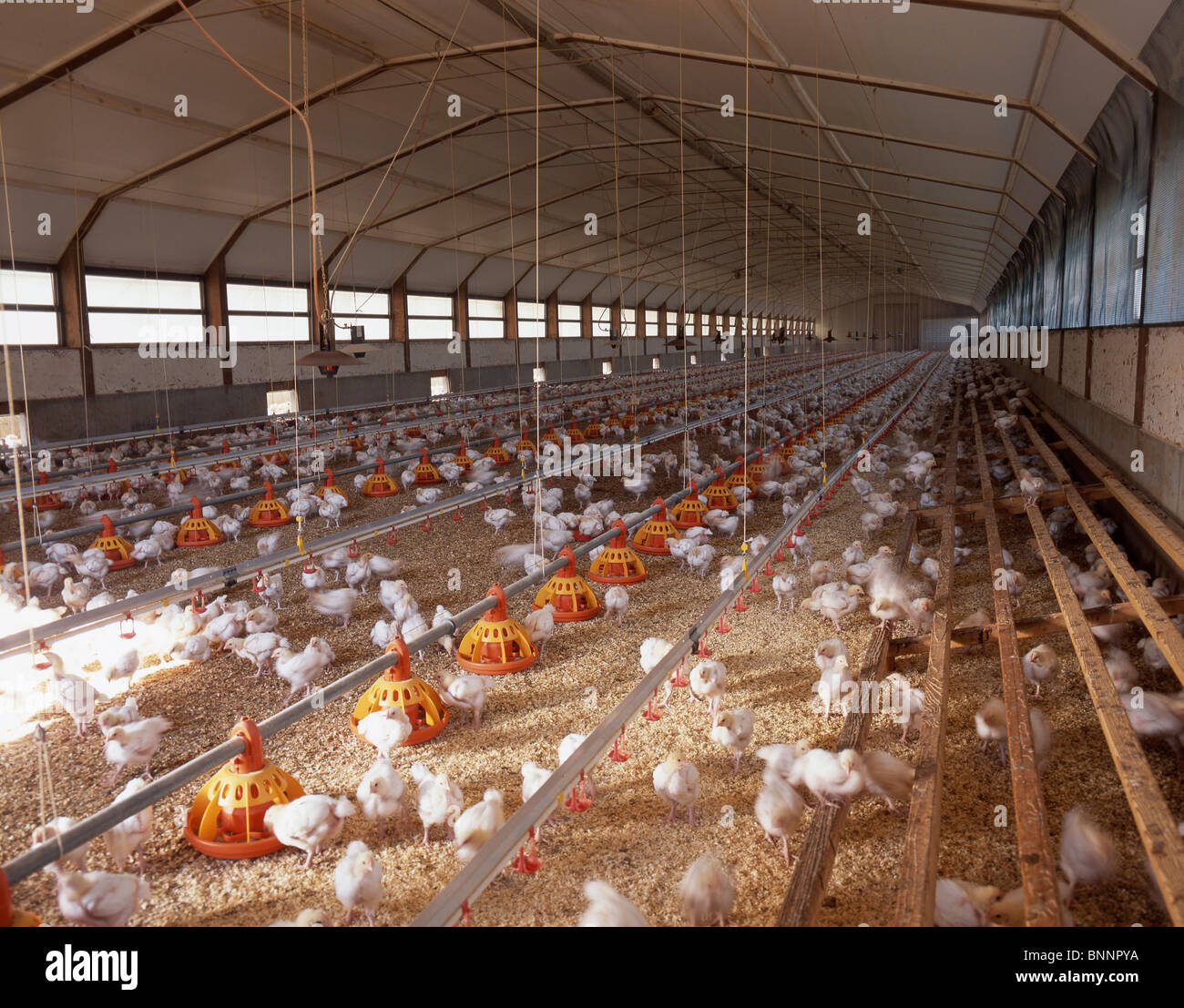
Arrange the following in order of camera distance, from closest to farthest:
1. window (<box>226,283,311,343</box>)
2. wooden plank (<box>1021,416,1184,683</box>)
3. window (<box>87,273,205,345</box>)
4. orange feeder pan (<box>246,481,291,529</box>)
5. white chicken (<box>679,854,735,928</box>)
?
white chicken (<box>679,854,735,928</box>), wooden plank (<box>1021,416,1184,683</box>), orange feeder pan (<box>246,481,291,529</box>), window (<box>87,273,205,345</box>), window (<box>226,283,311,343</box>)

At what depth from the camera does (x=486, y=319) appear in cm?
2472

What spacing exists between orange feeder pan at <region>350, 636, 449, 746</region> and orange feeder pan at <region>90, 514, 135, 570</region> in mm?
4214

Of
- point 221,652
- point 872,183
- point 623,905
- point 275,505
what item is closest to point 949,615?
point 623,905

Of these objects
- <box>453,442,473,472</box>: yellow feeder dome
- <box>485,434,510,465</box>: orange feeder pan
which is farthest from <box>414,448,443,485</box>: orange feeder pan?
<box>485,434,510,465</box>: orange feeder pan

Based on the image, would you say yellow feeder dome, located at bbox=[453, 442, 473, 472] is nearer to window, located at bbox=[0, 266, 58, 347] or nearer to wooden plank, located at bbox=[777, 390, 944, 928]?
window, located at bbox=[0, 266, 58, 347]

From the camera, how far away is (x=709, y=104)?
429 inches

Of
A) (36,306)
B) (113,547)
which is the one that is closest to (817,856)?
(113,547)

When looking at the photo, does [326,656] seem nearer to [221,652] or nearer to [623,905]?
[221,652]

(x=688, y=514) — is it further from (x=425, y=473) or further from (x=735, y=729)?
(x=735, y=729)

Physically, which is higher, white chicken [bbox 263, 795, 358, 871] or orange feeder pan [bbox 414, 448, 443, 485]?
orange feeder pan [bbox 414, 448, 443, 485]

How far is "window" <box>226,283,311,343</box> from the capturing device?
16.6 m

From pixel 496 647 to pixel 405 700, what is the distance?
90 centimetres

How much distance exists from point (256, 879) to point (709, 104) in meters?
10.9
